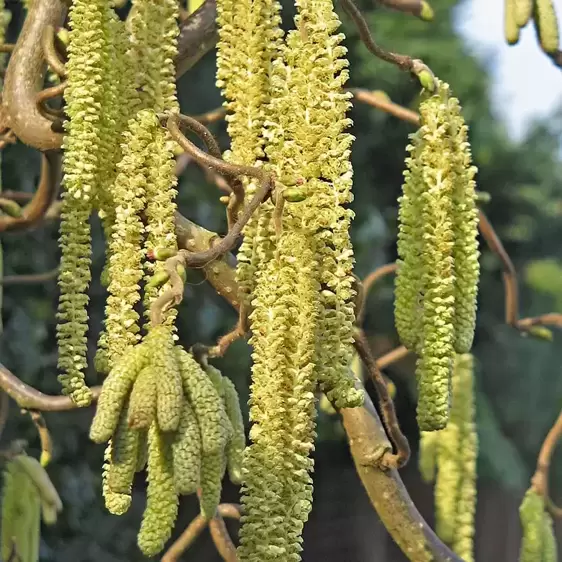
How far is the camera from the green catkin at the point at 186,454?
0.48 metres

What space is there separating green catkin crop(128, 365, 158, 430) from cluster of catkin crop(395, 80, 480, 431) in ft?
0.90

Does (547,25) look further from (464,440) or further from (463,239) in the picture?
(464,440)

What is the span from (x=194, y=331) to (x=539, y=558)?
1.61 meters

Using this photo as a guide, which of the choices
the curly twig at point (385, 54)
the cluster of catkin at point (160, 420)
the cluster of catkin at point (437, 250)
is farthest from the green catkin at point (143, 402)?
the curly twig at point (385, 54)

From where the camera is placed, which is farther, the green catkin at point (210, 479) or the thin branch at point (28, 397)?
the thin branch at point (28, 397)

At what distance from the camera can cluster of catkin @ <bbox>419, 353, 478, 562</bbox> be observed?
1.17 m

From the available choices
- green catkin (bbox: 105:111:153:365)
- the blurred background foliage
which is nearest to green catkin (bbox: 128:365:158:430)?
green catkin (bbox: 105:111:153:365)

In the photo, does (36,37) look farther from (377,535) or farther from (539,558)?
(377,535)

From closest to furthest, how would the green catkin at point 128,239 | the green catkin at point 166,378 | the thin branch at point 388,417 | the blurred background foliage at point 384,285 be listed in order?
the green catkin at point 166,378 < the green catkin at point 128,239 < the thin branch at point 388,417 < the blurred background foliage at point 384,285

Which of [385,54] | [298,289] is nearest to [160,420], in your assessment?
[298,289]

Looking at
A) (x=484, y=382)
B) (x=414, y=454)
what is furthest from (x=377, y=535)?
(x=484, y=382)

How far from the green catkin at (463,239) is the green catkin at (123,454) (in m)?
0.32

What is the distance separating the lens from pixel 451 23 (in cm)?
344

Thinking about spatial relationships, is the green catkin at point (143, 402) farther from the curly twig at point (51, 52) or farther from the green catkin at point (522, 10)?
the green catkin at point (522, 10)
